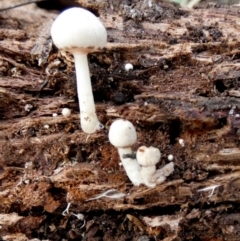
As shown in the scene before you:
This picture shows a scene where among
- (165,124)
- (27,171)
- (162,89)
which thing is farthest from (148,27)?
(27,171)

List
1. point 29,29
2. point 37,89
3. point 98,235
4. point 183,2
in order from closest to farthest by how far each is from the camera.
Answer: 1. point 98,235
2. point 37,89
3. point 29,29
4. point 183,2

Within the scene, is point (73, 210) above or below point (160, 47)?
below

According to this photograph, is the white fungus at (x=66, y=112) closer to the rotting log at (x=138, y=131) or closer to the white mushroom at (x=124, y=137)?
the rotting log at (x=138, y=131)

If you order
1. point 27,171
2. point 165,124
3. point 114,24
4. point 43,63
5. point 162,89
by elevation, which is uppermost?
point 114,24

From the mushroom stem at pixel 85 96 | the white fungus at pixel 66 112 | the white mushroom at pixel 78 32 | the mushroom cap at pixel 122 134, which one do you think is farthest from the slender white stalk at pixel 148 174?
the white mushroom at pixel 78 32

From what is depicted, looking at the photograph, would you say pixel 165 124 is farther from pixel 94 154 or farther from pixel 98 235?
pixel 98 235

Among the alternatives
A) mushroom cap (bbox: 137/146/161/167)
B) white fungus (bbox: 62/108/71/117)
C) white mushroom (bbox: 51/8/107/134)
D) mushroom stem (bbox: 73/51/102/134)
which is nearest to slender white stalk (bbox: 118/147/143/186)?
mushroom cap (bbox: 137/146/161/167)

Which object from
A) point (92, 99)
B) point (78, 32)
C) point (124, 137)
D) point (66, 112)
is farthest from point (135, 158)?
point (78, 32)

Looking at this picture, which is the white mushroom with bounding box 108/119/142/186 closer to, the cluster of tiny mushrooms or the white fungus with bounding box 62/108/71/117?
the cluster of tiny mushrooms
